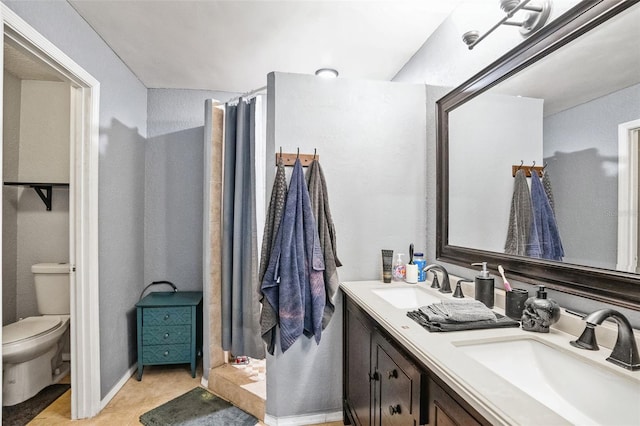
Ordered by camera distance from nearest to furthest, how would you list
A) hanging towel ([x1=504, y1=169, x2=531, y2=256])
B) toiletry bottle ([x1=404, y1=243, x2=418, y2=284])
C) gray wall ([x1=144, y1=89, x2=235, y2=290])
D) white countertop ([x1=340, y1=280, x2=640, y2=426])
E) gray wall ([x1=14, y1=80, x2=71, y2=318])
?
white countertop ([x1=340, y1=280, x2=640, y2=426]), hanging towel ([x1=504, y1=169, x2=531, y2=256]), toiletry bottle ([x1=404, y1=243, x2=418, y2=284]), gray wall ([x1=14, y1=80, x2=71, y2=318]), gray wall ([x1=144, y1=89, x2=235, y2=290])

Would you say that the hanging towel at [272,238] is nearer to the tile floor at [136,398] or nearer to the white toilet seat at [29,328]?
the tile floor at [136,398]

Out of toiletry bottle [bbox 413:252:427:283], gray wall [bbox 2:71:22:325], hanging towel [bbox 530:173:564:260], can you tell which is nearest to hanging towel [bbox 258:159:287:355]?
toiletry bottle [bbox 413:252:427:283]

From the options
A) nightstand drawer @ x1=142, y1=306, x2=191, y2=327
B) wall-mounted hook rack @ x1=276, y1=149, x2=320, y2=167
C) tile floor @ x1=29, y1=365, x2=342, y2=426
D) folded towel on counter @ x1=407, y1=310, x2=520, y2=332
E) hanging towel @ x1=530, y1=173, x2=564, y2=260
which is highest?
wall-mounted hook rack @ x1=276, y1=149, x2=320, y2=167

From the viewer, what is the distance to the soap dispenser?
3.41ft

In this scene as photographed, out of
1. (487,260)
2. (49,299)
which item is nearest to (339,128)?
(487,260)

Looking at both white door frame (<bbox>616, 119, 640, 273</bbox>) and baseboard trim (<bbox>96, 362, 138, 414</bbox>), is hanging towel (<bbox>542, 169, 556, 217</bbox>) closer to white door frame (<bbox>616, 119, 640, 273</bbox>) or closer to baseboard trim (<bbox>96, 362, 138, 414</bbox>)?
white door frame (<bbox>616, 119, 640, 273</bbox>)

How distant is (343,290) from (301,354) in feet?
1.49

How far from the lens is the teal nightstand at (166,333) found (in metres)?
2.51

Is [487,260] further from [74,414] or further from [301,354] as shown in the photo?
[74,414]

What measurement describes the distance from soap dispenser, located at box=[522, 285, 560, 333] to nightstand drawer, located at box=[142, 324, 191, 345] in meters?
2.34

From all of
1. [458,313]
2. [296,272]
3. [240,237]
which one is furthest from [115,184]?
[458,313]

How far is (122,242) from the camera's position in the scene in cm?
248

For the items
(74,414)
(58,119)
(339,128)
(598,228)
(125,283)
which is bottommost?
(74,414)

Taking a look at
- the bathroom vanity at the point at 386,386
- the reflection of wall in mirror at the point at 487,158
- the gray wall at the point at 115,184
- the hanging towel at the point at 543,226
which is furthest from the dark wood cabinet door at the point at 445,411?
the gray wall at the point at 115,184
